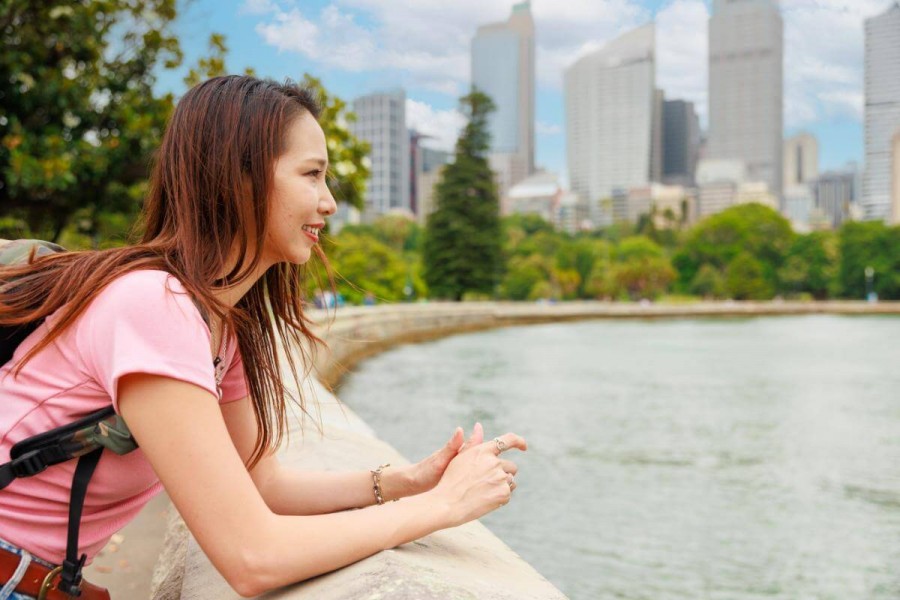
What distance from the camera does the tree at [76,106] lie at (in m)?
6.96

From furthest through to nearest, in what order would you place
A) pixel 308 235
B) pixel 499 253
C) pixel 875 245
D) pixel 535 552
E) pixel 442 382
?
pixel 875 245, pixel 499 253, pixel 442 382, pixel 535 552, pixel 308 235

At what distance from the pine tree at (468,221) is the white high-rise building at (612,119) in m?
99.8

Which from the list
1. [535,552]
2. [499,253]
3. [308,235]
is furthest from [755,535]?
[499,253]

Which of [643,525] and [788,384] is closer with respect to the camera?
[643,525]

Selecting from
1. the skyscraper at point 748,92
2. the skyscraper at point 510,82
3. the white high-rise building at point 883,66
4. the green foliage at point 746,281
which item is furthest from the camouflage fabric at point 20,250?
the skyscraper at point 748,92

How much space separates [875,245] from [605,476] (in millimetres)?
53551

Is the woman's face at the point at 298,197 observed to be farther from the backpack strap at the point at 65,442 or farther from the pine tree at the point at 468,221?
the pine tree at the point at 468,221

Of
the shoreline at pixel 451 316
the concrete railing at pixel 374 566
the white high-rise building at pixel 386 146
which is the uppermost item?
the white high-rise building at pixel 386 146

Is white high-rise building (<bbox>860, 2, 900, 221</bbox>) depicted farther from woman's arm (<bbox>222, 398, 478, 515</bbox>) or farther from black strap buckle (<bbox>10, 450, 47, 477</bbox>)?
black strap buckle (<bbox>10, 450, 47, 477</bbox>)

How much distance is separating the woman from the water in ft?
7.49

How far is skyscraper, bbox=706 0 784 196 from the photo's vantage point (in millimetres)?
121500

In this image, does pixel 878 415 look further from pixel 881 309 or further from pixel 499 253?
pixel 881 309

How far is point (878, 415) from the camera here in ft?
27.6

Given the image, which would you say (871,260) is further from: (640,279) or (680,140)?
(680,140)
